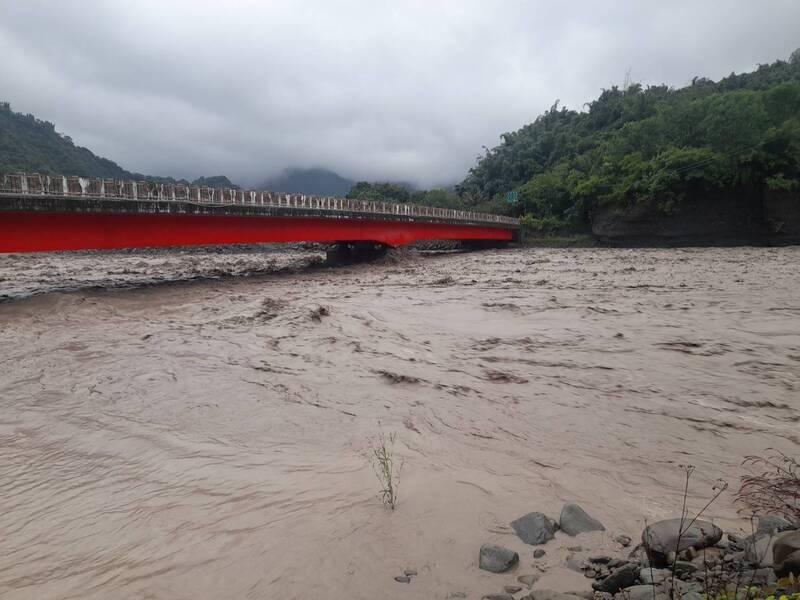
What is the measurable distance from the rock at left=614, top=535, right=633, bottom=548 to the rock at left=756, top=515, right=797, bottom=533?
0.78 m

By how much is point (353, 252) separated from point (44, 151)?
175 feet

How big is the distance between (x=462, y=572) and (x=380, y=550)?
0.56m

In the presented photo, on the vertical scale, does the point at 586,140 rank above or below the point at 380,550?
above

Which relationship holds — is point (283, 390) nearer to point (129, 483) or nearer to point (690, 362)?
point (129, 483)

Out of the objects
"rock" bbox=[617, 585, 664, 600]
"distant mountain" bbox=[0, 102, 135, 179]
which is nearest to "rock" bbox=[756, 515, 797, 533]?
"rock" bbox=[617, 585, 664, 600]

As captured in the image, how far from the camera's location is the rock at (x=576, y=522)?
3.01 metres

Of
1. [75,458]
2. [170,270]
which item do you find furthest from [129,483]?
[170,270]

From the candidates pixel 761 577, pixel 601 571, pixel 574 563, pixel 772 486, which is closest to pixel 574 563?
pixel 574 563

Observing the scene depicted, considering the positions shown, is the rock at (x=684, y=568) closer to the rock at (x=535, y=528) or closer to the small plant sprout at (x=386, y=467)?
the rock at (x=535, y=528)

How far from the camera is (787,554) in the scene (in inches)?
84.4

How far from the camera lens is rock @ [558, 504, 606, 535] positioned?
3.01 m

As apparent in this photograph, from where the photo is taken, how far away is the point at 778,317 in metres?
9.16

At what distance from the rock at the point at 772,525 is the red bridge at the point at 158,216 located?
17.1 m

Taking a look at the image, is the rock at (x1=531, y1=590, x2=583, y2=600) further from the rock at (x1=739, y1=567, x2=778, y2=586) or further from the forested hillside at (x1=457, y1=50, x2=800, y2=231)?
the forested hillside at (x1=457, y1=50, x2=800, y2=231)
